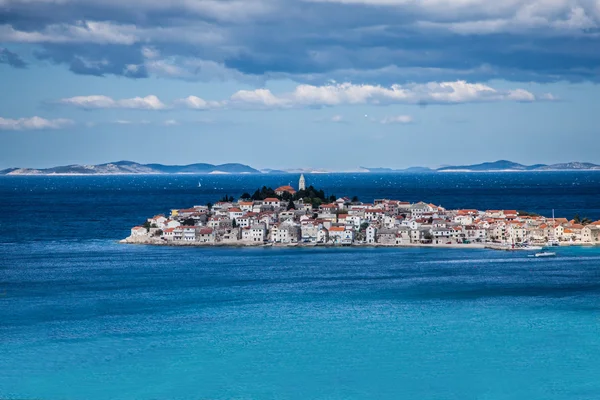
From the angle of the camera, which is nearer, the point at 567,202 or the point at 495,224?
the point at 495,224

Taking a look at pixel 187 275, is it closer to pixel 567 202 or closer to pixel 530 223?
pixel 530 223

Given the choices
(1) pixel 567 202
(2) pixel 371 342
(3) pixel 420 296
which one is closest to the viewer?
(2) pixel 371 342

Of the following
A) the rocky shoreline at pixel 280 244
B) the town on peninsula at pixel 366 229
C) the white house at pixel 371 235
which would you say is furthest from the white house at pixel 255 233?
the white house at pixel 371 235

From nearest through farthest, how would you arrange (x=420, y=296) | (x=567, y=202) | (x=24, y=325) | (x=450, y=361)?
(x=450, y=361)
(x=24, y=325)
(x=420, y=296)
(x=567, y=202)

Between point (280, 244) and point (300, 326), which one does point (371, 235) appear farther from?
point (300, 326)

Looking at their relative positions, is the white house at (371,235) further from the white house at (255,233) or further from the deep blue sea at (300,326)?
the deep blue sea at (300,326)

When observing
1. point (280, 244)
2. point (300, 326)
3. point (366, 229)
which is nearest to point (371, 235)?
point (366, 229)

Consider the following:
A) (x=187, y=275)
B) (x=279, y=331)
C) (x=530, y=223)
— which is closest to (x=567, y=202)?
(x=530, y=223)
